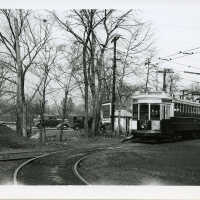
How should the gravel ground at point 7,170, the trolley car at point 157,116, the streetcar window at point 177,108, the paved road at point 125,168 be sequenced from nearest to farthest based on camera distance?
the gravel ground at point 7,170
the paved road at point 125,168
the trolley car at point 157,116
the streetcar window at point 177,108

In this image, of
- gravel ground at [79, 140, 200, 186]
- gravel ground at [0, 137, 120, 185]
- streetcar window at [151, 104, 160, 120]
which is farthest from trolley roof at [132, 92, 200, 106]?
gravel ground at [0, 137, 120, 185]

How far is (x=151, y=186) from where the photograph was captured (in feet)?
26.2

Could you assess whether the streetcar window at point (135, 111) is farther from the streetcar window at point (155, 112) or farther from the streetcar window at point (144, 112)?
the streetcar window at point (155, 112)

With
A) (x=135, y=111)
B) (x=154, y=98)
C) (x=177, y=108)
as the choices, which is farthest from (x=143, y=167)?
(x=177, y=108)

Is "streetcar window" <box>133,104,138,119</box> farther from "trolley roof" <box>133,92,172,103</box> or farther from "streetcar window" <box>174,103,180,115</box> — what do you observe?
"streetcar window" <box>174,103,180,115</box>

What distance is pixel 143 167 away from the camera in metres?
10.6

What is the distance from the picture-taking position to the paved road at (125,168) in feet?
28.5

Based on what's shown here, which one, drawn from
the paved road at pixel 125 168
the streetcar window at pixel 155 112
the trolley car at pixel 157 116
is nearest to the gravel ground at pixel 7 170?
the paved road at pixel 125 168

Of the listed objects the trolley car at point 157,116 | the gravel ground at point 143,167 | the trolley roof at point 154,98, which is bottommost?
the gravel ground at point 143,167

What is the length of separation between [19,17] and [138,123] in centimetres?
748

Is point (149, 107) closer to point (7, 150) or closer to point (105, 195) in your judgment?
point (7, 150)

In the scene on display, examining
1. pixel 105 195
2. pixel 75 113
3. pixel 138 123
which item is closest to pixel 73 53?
pixel 138 123

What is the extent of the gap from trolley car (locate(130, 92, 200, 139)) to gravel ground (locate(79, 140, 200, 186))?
2.65m

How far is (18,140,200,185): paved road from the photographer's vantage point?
28.5 feet
